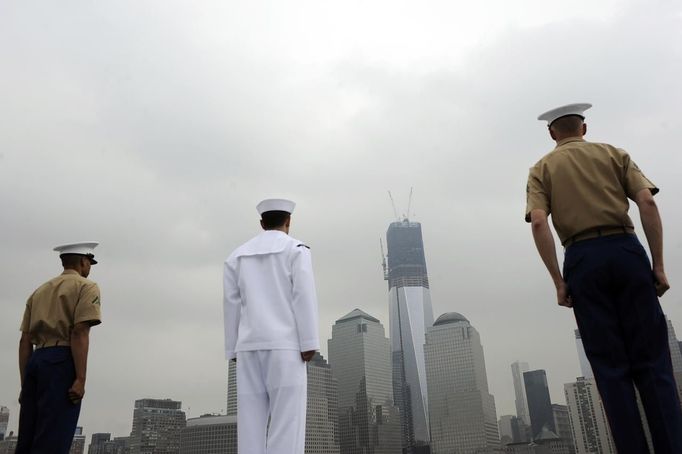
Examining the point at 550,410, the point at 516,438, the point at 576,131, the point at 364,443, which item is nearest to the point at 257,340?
the point at 576,131

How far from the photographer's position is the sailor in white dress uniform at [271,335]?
425 cm

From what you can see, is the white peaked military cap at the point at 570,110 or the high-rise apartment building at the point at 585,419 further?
the high-rise apartment building at the point at 585,419

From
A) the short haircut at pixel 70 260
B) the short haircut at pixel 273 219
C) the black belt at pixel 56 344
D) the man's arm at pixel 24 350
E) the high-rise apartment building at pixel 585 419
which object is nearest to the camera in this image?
the short haircut at pixel 273 219

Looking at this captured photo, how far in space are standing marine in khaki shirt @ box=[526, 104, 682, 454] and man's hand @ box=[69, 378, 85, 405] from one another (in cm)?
473

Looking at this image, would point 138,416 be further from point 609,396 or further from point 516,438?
point 609,396

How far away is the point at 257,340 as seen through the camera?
4.42 metres

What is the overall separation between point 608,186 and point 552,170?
0.44m

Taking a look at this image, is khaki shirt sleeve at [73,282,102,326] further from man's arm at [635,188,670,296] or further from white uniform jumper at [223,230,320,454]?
man's arm at [635,188,670,296]

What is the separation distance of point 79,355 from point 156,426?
176837 millimetres

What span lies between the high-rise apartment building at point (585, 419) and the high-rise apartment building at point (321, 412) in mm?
75897

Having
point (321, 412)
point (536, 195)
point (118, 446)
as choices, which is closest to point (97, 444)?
point (118, 446)

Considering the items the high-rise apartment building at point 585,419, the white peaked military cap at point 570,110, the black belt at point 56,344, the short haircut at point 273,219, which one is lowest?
the high-rise apartment building at point 585,419

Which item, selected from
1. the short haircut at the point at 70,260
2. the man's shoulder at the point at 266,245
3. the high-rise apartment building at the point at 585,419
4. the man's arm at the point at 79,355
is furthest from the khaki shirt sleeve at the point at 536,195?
the high-rise apartment building at the point at 585,419

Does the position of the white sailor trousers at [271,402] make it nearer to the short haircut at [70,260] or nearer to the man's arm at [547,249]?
the man's arm at [547,249]
